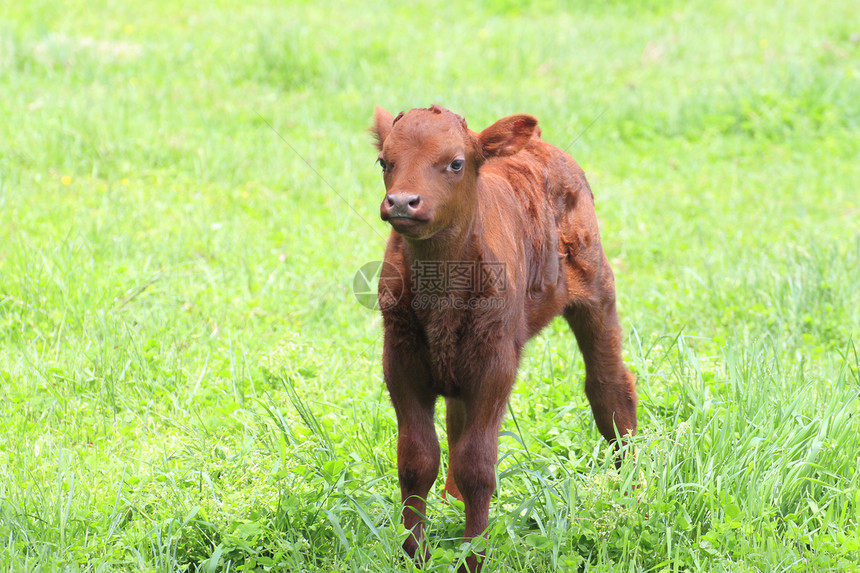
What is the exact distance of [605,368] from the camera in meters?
4.18

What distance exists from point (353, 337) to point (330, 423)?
1.18 meters

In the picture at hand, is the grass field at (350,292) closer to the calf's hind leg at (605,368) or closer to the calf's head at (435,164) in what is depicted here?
the calf's hind leg at (605,368)

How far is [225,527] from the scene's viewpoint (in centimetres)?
350

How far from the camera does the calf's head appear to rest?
9.91 ft

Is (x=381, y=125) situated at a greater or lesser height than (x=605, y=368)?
greater

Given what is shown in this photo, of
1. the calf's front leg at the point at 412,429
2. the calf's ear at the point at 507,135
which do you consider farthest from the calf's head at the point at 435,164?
the calf's front leg at the point at 412,429

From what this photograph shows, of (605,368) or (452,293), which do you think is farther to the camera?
(605,368)

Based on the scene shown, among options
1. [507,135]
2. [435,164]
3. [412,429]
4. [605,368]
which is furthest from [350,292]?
[435,164]

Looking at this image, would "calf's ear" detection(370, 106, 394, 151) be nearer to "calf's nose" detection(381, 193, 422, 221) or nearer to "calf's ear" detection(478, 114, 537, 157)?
"calf's ear" detection(478, 114, 537, 157)

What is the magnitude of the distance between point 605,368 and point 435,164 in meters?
1.50

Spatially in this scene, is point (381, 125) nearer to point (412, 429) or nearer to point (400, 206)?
point (400, 206)

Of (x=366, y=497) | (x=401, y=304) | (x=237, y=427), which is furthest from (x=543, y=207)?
(x=237, y=427)

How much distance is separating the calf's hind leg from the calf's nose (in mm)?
1377

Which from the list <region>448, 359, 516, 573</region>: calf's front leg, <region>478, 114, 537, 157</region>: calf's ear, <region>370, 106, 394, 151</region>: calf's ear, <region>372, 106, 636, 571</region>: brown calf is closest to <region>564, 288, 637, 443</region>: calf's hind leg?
<region>372, 106, 636, 571</region>: brown calf
